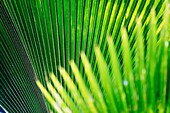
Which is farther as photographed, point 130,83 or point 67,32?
point 67,32

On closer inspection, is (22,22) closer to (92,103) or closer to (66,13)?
(66,13)

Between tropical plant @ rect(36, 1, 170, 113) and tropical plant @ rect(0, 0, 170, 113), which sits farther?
tropical plant @ rect(0, 0, 170, 113)

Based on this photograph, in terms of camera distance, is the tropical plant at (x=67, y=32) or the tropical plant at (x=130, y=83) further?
the tropical plant at (x=67, y=32)

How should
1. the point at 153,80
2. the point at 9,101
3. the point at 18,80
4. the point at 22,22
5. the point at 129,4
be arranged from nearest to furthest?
the point at 153,80, the point at 129,4, the point at 22,22, the point at 18,80, the point at 9,101

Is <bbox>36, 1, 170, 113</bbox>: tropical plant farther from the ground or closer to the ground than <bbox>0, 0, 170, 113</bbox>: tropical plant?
closer to the ground

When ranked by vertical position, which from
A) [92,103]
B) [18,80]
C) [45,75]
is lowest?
[92,103]

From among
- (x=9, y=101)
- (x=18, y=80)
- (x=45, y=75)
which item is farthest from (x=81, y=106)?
(x=9, y=101)

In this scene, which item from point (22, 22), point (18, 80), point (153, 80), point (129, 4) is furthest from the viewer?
point (18, 80)

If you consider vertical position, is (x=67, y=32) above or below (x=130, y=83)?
above

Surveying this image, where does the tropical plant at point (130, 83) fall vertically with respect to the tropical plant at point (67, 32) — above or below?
below

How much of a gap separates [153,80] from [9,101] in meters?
1.26

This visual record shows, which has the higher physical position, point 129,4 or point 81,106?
point 129,4

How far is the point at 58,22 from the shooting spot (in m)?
0.94

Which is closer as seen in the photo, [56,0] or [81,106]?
[81,106]
